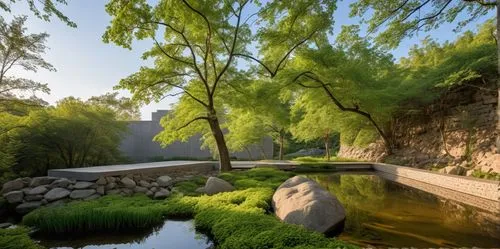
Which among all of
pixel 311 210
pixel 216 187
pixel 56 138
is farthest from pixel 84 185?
pixel 311 210

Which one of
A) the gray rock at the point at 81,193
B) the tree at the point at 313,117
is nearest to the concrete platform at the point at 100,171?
the gray rock at the point at 81,193

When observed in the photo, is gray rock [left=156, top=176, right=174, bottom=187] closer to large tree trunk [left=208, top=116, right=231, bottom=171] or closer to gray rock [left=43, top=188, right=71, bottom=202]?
gray rock [left=43, top=188, right=71, bottom=202]

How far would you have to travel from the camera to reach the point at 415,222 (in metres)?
4.93

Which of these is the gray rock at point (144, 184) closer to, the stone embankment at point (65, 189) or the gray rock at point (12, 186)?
the stone embankment at point (65, 189)

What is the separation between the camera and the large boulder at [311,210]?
167 inches

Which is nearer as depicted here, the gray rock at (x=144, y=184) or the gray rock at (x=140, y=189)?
the gray rock at (x=140, y=189)

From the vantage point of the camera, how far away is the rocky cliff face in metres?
10.5

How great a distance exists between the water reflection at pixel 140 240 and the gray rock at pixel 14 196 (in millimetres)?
2615

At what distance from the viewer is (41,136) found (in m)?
9.68

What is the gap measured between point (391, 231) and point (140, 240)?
4008 mm

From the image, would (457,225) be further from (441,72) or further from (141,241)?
(441,72)

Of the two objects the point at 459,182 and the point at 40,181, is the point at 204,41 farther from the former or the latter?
the point at 459,182

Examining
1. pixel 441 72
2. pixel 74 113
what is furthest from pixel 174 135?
pixel 441 72

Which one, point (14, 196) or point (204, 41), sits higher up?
point (204, 41)
